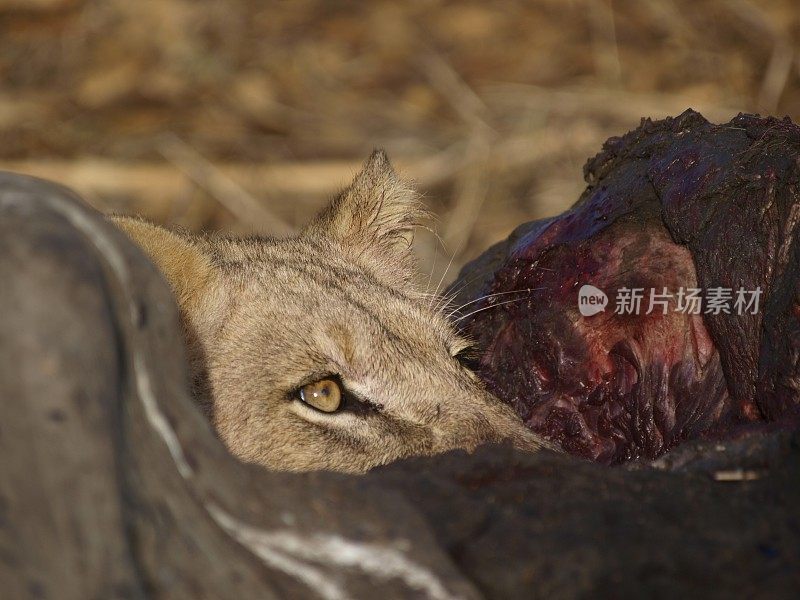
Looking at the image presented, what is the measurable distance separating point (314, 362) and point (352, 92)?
562 cm

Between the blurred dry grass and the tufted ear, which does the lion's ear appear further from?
the blurred dry grass

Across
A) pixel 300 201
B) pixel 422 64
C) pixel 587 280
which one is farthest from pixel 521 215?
pixel 587 280

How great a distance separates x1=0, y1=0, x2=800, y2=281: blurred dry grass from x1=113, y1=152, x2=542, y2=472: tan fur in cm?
370

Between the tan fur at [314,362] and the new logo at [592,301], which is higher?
A: the new logo at [592,301]

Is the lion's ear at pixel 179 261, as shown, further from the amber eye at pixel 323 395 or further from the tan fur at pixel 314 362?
the amber eye at pixel 323 395

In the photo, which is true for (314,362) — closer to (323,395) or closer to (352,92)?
(323,395)

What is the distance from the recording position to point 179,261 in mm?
2861

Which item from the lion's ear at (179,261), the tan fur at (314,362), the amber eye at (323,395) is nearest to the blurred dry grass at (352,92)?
the tan fur at (314,362)

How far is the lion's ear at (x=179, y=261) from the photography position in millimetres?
2771

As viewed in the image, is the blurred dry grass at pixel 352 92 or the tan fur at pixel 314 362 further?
the blurred dry grass at pixel 352 92

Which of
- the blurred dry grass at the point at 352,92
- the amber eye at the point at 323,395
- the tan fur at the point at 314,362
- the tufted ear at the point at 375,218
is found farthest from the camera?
the blurred dry grass at the point at 352,92

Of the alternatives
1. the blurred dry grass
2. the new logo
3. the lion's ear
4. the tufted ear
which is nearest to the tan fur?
the lion's ear

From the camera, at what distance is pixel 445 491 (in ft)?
5.45

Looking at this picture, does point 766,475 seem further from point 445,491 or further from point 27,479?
point 27,479
